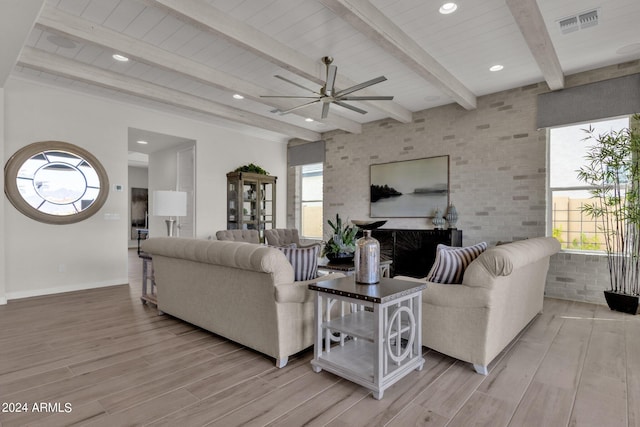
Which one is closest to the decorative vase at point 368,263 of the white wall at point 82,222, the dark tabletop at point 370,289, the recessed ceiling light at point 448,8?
the dark tabletop at point 370,289

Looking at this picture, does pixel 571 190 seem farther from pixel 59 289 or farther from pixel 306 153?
pixel 59 289

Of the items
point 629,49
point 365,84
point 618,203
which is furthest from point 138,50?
point 618,203

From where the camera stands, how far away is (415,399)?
1.97 meters

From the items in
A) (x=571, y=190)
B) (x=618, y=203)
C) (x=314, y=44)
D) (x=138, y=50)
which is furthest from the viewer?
(x=571, y=190)

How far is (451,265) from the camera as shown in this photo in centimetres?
252

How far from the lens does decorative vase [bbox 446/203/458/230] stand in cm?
526

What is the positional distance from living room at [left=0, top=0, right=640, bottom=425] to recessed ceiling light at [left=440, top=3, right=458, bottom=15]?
7.91 feet

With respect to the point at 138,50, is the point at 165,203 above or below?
below

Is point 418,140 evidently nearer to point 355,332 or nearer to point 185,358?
point 355,332

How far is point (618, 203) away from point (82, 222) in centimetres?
684

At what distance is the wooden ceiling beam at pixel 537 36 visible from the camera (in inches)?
104

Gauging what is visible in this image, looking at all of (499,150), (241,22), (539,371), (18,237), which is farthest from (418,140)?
(18,237)

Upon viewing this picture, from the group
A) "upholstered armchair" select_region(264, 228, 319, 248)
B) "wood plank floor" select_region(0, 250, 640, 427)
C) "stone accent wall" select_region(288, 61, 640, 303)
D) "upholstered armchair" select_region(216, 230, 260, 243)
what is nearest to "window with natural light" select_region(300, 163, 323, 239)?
"upholstered armchair" select_region(264, 228, 319, 248)

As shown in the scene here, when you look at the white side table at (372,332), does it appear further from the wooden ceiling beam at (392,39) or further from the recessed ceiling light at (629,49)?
the recessed ceiling light at (629,49)
